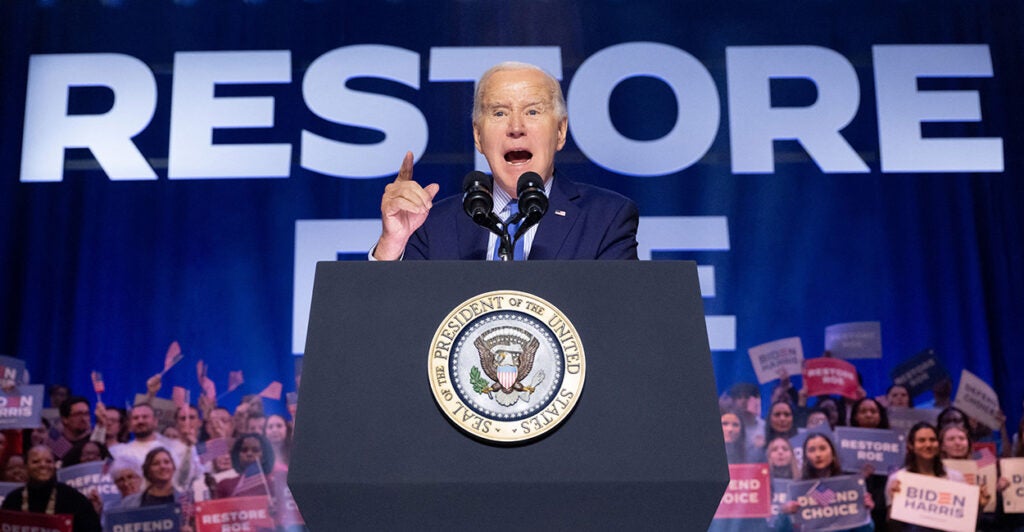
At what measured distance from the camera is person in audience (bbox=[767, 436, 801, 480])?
412 centimetres

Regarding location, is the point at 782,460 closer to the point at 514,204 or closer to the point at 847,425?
the point at 847,425

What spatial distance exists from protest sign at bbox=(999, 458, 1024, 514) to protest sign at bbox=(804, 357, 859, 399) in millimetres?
709

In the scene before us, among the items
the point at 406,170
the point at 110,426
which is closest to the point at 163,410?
the point at 110,426

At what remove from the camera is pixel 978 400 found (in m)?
4.21

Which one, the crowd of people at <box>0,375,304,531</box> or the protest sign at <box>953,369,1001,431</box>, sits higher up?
the protest sign at <box>953,369,1001,431</box>

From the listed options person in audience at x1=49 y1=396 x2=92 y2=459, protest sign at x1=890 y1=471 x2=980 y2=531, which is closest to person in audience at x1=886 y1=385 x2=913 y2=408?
protest sign at x1=890 y1=471 x2=980 y2=531

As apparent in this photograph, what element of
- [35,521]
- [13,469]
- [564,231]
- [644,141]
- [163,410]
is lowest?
[35,521]

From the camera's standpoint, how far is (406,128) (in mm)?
4492

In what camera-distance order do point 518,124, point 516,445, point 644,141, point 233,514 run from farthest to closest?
point 644,141
point 233,514
point 518,124
point 516,445

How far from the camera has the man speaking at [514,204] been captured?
1688 mm

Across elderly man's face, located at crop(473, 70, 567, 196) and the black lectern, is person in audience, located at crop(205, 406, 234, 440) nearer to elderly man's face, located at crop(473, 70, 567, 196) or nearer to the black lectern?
elderly man's face, located at crop(473, 70, 567, 196)

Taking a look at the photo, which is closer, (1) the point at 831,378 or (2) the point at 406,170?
(2) the point at 406,170

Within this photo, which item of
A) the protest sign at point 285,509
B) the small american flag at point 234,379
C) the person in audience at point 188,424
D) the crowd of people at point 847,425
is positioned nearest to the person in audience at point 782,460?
the crowd of people at point 847,425

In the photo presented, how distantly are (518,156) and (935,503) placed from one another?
299cm
